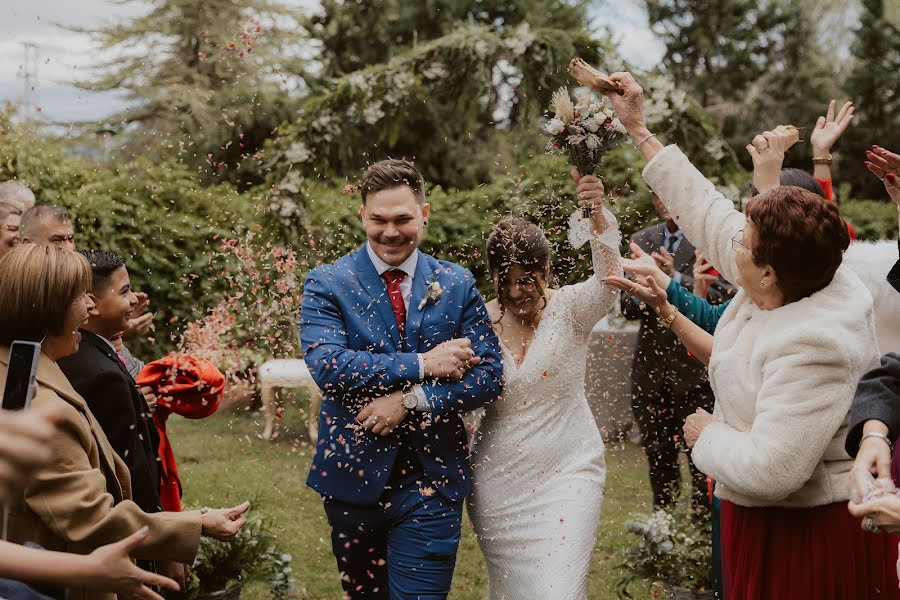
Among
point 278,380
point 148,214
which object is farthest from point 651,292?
point 148,214

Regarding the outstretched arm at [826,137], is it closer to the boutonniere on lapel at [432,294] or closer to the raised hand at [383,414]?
the boutonniere on lapel at [432,294]

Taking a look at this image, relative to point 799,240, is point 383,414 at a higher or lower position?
lower

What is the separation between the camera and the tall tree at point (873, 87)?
2175 cm

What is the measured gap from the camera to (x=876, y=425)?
2.27 m

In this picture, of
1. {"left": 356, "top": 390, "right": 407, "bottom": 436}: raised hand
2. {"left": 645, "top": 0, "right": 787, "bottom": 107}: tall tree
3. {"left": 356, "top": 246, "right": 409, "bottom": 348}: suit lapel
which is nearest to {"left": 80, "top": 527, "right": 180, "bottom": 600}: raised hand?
{"left": 356, "top": 390, "right": 407, "bottom": 436}: raised hand

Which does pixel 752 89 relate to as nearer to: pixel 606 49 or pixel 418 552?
pixel 606 49

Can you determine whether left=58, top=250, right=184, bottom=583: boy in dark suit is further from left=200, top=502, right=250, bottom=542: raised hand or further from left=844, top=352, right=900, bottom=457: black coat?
left=844, top=352, right=900, bottom=457: black coat

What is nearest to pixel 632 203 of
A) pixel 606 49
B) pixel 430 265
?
pixel 606 49

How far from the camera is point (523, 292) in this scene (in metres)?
3.81

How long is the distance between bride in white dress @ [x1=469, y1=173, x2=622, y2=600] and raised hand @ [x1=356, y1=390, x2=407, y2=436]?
616mm

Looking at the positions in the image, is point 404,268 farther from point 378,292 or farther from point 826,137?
point 826,137

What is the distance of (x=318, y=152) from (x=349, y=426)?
565cm

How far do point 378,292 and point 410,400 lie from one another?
1.49 feet

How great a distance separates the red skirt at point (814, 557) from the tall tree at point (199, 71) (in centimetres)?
1529
